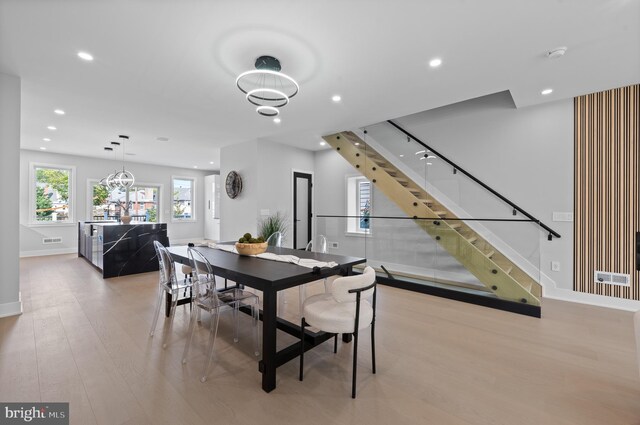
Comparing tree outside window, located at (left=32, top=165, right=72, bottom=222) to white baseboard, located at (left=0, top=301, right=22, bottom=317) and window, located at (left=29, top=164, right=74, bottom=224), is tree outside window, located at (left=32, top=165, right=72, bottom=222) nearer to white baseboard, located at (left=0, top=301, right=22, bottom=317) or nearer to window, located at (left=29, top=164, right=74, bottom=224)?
window, located at (left=29, top=164, right=74, bottom=224)

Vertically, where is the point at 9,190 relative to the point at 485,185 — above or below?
below

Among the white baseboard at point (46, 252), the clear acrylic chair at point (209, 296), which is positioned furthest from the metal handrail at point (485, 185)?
the white baseboard at point (46, 252)

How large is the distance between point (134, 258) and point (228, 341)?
12.5ft

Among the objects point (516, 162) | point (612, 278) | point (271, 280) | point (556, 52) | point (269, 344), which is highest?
point (556, 52)

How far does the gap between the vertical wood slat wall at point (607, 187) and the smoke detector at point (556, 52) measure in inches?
63.3

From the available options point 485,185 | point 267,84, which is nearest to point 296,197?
point 267,84

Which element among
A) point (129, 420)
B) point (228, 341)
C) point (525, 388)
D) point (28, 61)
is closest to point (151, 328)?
point (228, 341)

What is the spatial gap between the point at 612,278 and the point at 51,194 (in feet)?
39.1

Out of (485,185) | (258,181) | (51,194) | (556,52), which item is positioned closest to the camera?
(556,52)

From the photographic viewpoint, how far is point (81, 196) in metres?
7.99

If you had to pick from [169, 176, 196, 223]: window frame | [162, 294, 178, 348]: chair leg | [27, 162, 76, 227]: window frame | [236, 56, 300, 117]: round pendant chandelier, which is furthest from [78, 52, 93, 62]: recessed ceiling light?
[169, 176, 196, 223]: window frame

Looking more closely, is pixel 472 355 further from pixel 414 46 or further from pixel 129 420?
pixel 414 46

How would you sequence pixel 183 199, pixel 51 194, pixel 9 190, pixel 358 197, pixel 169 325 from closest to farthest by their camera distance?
pixel 169 325
pixel 9 190
pixel 358 197
pixel 51 194
pixel 183 199

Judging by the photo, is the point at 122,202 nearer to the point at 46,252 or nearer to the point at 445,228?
the point at 46,252
